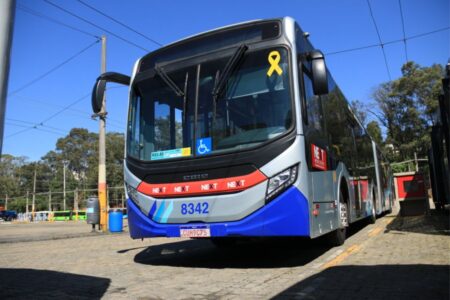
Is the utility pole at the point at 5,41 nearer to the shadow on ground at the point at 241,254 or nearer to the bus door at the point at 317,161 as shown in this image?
the bus door at the point at 317,161

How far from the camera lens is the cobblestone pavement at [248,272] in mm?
4805

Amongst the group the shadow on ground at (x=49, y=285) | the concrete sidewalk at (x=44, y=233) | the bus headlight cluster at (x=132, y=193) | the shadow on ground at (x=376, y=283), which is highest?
the bus headlight cluster at (x=132, y=193)

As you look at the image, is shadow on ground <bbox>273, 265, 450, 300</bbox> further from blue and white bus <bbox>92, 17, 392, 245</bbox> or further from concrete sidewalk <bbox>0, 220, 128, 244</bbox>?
concrete sidewalk <bbox>0, 220, 128, 244</bbox>

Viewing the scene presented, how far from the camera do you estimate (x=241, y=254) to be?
8.48 meters

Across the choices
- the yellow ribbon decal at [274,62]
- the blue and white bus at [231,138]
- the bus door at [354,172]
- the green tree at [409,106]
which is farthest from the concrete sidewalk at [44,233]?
the green tree at [409,106]

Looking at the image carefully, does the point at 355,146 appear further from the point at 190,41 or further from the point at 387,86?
the point at 387,86

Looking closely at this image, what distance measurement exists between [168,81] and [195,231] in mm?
2409

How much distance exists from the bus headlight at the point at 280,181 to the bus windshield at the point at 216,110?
1.74 feet

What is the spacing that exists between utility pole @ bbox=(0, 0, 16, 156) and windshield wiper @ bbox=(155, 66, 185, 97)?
372 centimetres

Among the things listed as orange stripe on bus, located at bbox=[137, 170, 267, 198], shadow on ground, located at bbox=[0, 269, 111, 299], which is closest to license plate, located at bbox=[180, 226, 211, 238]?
orange stripe on bus, located at bbox=[137, 170, 267, 198]

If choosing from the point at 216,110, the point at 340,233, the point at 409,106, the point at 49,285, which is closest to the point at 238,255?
the point at 340,233

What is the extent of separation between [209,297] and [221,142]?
2301 millimetres

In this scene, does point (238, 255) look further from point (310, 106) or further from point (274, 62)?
point (274, 62)

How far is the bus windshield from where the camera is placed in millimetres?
6086
